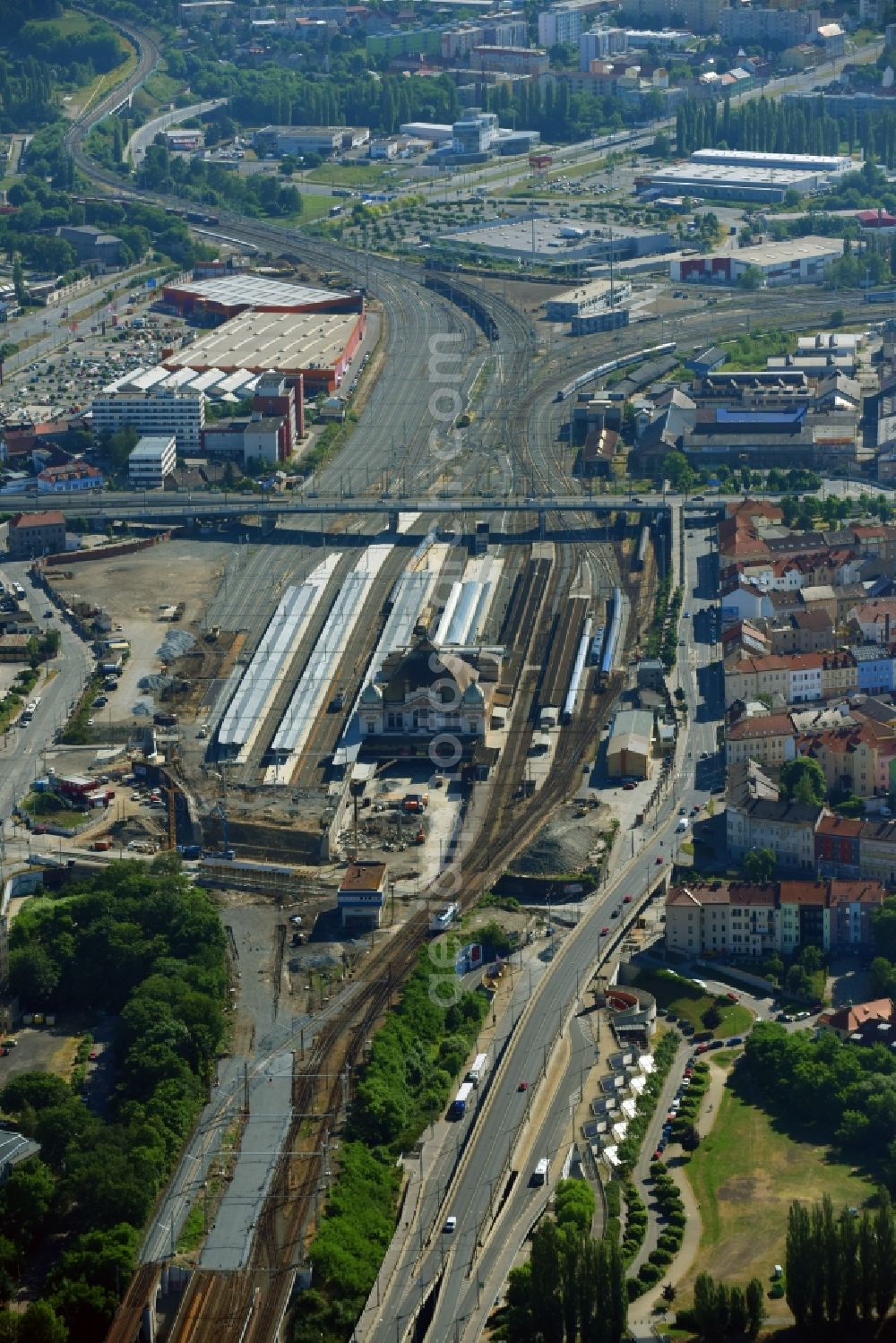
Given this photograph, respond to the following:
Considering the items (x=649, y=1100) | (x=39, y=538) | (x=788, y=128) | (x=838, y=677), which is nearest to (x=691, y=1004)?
(x=649, y=1100)

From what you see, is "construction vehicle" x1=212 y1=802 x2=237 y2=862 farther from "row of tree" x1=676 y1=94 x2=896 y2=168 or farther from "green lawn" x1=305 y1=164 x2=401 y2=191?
"row of tree" x1=676 y1=94 x2=896 y2=168

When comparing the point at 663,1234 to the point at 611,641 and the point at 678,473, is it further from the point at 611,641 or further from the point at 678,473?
the point at 678,473

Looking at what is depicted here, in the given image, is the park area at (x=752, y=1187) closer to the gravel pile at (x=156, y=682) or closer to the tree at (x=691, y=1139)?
the tree at (x=691, y=1139)

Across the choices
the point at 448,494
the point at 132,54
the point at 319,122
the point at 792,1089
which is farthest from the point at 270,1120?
the point at 132,54

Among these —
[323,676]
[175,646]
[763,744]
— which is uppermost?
[763,744]

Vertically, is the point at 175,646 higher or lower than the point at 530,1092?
lower

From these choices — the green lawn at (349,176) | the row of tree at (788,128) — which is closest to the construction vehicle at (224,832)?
the green lawn at (349,176)

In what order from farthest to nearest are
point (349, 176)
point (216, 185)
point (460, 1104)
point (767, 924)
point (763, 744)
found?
point (349, 176) → point (216, 185) → point (763, 744) → point (767, 924) → point (460, 1104)

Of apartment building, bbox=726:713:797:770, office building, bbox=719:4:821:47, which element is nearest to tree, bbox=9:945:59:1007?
apartment building, bbox=726:713:797:770
